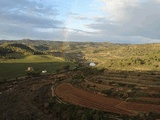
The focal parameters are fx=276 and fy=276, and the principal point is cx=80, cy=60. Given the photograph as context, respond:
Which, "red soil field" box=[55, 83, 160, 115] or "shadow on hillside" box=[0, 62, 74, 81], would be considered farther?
"shadow on hillside" box=[0, 62, 74, 81]

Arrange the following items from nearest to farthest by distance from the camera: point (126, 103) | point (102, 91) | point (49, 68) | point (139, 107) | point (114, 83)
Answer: point (139, 107) < point (126, 103) < point (102, 91) < point (114, 83) < point (49, 68)

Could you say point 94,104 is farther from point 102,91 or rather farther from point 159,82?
point 159,82

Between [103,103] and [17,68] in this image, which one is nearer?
[103,103]

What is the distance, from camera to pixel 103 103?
115 ft

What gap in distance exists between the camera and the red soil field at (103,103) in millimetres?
31609

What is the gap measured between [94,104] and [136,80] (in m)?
21.3

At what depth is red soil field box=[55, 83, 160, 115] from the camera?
104ft

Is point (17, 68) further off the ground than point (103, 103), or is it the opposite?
point (103, 103)

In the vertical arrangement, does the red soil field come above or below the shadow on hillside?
above

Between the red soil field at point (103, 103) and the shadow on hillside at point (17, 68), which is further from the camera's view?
the shadow on hillside at point (17, 68)

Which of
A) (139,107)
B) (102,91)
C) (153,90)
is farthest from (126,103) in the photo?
(153,90)

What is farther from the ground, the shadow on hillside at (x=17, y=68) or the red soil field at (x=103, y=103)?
the red soil field at (x=103, y=103)

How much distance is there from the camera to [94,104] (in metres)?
34.4

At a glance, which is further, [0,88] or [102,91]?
[0,88]
